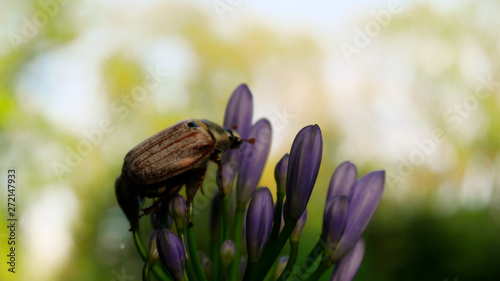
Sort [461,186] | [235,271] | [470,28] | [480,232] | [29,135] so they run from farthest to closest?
[470,28]
[29,135]
[461,186]
[480,232]
[235,271]

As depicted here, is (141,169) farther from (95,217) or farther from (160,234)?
(95,217)

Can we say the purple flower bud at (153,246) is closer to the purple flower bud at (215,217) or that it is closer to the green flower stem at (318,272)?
the purple flower bud at (215,217)

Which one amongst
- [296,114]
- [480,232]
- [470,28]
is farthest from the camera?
[470,28]

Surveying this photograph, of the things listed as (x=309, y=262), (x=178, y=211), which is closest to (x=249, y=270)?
(x=309, y=262)

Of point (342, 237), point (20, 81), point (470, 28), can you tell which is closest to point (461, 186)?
point (470, 28)

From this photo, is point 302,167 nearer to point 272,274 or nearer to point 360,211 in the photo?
point 360,211

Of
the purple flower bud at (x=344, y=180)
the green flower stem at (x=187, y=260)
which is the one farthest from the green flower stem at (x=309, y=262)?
the green flower stem at (x=187, y=260)
